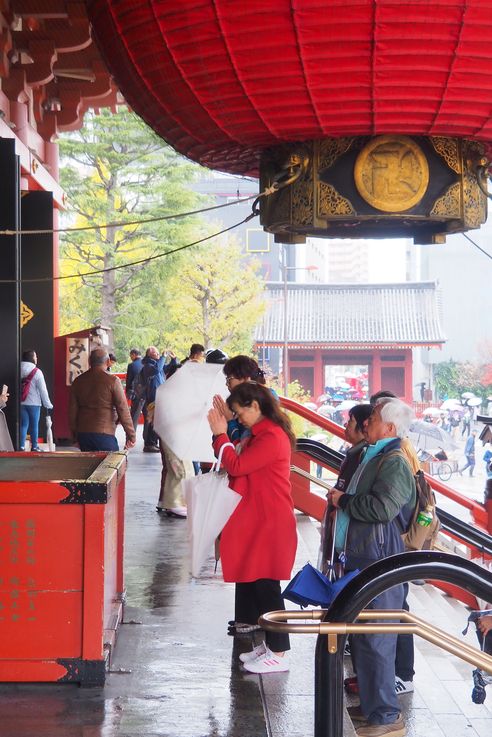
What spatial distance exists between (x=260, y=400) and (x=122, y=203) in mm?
22537

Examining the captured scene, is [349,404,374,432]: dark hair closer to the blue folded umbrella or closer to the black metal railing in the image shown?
the blue folded umbrella

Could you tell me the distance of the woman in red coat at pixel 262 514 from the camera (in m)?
4.52

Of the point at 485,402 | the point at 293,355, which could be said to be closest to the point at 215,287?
the point at 293,355

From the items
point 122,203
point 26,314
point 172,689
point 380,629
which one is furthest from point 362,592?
point 122,203

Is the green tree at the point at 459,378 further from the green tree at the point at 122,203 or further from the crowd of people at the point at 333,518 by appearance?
the crowd of people at the point at 333,518

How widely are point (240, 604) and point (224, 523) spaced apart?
0.58 metres

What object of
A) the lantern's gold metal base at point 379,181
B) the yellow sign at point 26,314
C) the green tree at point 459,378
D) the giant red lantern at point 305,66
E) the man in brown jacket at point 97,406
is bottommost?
the green tree at point 459,378

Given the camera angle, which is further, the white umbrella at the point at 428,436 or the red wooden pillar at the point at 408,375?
A: the red wooden pillar at the point at 408,375

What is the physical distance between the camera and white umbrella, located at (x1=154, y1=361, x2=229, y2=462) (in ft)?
22.0

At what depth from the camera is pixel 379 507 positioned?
3.94 meters

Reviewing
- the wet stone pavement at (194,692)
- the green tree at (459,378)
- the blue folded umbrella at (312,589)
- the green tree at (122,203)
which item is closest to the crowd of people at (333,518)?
the wet stone pavement at (194,692)

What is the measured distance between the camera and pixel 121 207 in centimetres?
2628

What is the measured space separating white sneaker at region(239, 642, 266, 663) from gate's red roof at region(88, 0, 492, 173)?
2219 millimetres

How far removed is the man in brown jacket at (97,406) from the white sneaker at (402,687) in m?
3.81
